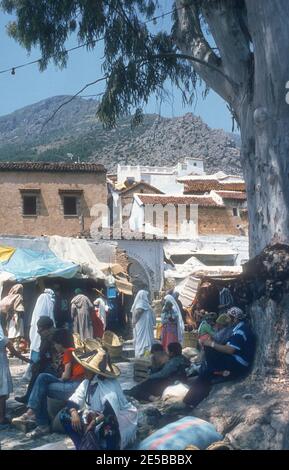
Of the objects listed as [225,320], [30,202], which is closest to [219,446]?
[225,320]

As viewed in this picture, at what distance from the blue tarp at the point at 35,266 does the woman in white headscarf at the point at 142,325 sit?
365 cm

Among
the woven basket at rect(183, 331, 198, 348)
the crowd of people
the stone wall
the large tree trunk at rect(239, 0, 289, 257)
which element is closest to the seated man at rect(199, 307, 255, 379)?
the crowd of people

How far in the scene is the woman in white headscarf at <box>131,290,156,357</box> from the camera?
41.0 feet

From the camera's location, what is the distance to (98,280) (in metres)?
17.1

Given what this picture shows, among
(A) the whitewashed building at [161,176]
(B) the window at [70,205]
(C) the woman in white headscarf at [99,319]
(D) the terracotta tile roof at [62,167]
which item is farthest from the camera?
(A) the whitewashed building at [161,176]

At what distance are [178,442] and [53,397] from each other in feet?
6.71

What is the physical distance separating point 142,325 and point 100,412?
6.34m

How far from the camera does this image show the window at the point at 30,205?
29.1m

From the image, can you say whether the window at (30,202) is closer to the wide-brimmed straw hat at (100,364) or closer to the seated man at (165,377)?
the seated man at (165,377)

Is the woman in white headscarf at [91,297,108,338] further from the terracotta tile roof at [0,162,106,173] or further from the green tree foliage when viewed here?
the terracotta tile roof at [0,162,106,173]

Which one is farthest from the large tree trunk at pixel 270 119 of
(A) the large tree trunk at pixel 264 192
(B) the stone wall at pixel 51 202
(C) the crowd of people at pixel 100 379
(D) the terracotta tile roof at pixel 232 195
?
(D) the terracotta tile roof at pixel 232 195

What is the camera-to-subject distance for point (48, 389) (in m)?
7.51

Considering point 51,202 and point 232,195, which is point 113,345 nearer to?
point 51,202
